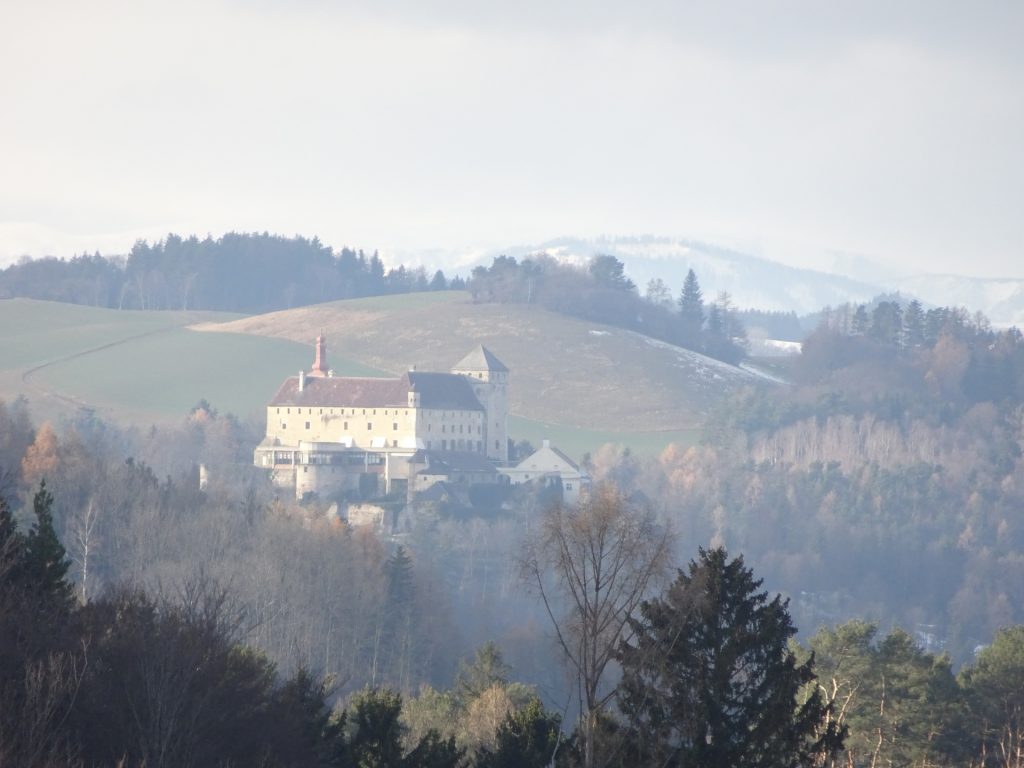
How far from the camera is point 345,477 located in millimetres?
98562

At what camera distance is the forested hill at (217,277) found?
165 m

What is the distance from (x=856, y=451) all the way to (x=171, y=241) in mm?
77128

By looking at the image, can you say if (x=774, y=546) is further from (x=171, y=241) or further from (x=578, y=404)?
(x=171, y=241)

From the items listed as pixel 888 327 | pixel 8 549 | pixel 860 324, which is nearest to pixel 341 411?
pixel 8 549

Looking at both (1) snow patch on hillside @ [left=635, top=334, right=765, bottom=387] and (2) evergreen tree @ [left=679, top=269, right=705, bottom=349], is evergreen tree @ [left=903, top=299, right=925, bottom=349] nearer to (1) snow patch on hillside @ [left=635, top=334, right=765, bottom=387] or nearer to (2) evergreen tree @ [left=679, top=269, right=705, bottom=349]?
(2) evergreen tree @ [left=679, top=269, right=705, bottom=349]

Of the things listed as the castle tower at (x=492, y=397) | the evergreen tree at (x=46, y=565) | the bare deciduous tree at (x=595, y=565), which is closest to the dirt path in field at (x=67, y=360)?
the castle tower at (x=492, y=397)

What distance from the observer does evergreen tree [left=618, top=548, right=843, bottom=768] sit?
81.1 feet

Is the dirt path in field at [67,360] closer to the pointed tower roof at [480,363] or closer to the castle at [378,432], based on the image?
the castle at [378,432]

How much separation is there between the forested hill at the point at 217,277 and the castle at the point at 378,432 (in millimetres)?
62086

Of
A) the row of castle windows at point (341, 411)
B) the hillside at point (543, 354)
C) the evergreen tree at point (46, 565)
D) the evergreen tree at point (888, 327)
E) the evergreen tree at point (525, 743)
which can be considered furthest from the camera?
the evergreen tree at point (888, 327)

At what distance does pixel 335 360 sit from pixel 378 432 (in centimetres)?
2618

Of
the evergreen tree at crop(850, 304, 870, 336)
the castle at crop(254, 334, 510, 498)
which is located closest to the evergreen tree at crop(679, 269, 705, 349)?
the evergreen tree at crop(850, 304, 870, 336)

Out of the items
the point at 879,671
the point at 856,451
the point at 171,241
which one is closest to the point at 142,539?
the point at 879,671

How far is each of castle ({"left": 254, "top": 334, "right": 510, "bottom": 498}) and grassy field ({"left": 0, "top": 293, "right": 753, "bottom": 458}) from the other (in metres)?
8.72
